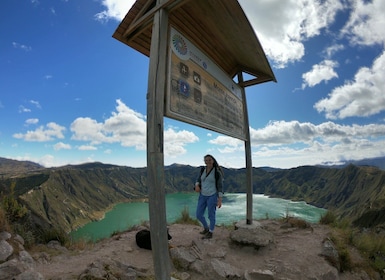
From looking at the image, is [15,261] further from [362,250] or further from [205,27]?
[362,250]

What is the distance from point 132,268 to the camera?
3557 mm

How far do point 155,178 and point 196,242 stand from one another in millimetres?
2707

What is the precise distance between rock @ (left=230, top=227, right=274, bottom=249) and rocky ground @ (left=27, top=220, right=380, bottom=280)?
0.02 meters

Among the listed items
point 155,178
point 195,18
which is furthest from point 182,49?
point 155,178

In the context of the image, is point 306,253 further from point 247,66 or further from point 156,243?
point 247,66

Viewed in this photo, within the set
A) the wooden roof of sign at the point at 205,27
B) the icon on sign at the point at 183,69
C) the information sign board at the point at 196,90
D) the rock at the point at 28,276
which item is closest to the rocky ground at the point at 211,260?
the rock at the point at 28,276

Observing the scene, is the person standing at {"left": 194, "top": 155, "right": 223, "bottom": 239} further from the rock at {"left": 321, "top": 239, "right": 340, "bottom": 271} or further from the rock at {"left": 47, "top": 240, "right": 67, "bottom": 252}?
the rock at {"left": 47, "top": 240, "right": 67, "bottom": 252}

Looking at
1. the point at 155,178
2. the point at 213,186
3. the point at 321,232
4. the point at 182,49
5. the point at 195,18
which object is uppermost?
the point at 195,18

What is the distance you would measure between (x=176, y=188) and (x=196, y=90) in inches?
6229

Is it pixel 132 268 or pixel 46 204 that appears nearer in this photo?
pixel 132 268

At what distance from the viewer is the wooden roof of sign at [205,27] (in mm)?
3479

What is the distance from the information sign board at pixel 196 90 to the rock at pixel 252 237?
2.18 meters

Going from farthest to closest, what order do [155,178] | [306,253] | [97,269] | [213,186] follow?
[213,186] → [306,253] → [97,269] → [155,178]

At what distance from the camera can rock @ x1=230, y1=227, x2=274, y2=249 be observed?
476 cm
